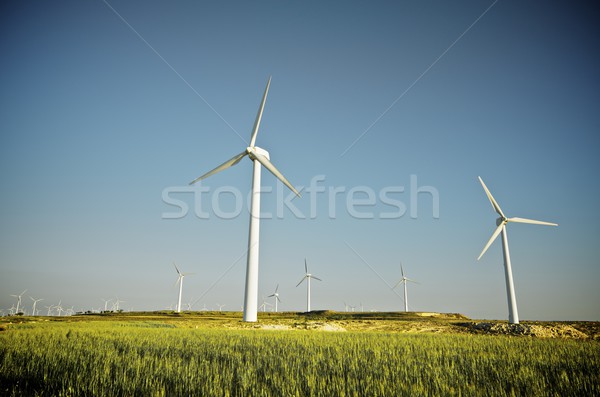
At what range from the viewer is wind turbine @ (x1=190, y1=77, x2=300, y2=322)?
39.0m

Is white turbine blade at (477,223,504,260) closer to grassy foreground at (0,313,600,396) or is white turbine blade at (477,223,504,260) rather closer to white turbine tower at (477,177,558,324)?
white turbine tower at (477,177,558,324)

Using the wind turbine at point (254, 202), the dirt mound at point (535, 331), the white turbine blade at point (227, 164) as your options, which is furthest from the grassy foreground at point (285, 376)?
the white turbine blade at point (227, 164)

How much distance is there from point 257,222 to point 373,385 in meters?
33.6

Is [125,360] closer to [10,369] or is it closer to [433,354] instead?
[10,369]

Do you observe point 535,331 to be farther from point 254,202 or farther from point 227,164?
point 227,164

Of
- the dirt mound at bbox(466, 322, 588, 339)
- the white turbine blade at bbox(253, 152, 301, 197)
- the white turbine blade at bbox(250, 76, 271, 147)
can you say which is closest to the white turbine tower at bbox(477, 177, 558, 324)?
the dirt mound at bbox(466, 322, 588, 339)

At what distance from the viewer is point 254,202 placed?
41.7 metres

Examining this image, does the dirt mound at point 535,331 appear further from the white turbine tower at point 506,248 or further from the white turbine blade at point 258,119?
the white turbine blade at point 258,119

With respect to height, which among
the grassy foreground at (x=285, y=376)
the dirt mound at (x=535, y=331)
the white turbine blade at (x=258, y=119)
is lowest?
the dirt mound at (x=535, y=331)

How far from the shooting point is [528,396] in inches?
285

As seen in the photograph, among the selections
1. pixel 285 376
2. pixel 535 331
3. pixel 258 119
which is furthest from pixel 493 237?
pixel 285 376

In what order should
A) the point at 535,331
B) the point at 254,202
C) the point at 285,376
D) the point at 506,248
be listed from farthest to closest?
1. the point at 506,248
2. the point at 254,202
3. the point at 535,331
4. the point at 285,376

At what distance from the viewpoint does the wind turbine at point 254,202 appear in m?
39.0

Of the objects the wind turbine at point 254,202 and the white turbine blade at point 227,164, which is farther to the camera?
the white turbine blade at point 227,164
